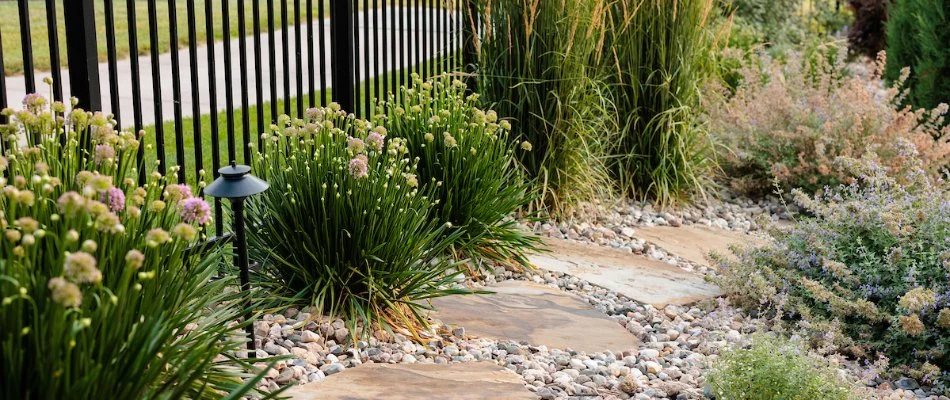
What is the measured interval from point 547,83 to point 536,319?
66.0 inches

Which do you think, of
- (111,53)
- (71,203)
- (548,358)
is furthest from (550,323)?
(71,203)

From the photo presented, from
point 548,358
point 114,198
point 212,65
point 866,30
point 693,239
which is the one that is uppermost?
point 212,65

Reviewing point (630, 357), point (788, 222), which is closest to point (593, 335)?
point (630, 357)

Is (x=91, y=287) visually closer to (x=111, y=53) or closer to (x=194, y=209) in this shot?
(x=194, y=209)

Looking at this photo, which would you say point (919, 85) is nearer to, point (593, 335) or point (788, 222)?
point (788, 222)

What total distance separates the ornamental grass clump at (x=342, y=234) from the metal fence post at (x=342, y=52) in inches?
41.4

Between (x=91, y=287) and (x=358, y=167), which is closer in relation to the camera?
(x=91, y=287)

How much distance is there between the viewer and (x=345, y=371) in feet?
10.1

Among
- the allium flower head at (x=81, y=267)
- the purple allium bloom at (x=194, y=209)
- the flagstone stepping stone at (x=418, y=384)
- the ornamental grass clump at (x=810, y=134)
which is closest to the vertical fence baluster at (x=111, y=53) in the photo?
the purple allium bloom at (x=194, y=209)

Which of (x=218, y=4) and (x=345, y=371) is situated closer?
(x=345, y=371)

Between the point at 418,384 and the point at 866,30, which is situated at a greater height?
the point at 866,30

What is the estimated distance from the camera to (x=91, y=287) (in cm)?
205

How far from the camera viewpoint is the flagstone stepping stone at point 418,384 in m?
2.89

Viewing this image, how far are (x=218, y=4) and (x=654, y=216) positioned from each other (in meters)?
10.5
